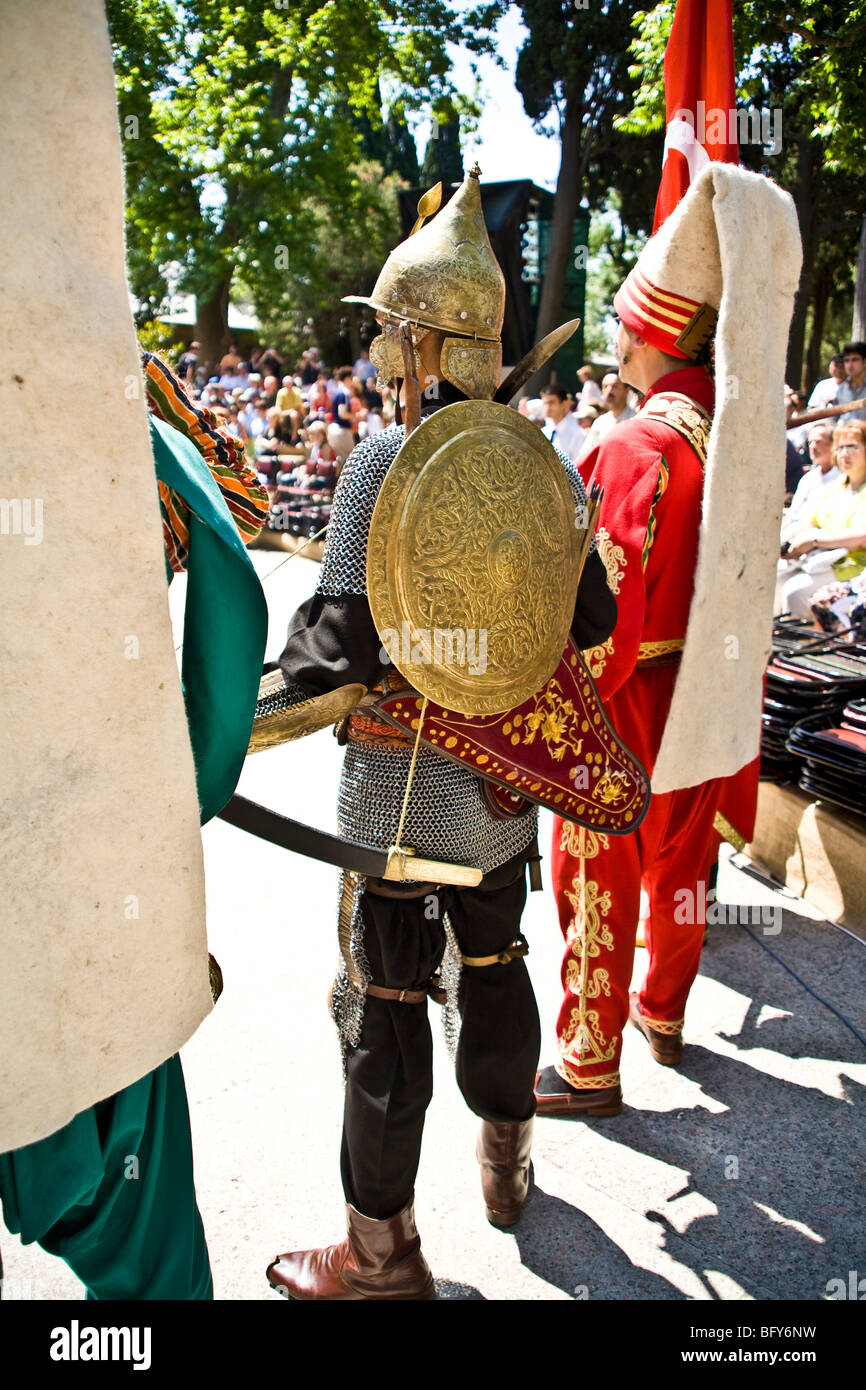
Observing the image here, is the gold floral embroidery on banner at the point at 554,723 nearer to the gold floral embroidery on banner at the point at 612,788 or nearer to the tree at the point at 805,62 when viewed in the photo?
the gold floral embroidery on banner at the point at 612,788

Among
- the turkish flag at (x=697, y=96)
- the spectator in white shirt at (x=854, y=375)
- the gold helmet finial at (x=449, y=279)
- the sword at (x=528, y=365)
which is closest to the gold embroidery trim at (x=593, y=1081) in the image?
the sword at (x=528, y=365)

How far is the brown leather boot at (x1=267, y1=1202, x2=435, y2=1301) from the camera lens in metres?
1.90

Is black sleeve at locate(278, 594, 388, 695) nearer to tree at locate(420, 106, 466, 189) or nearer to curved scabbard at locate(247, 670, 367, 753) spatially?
curved scabbard at locate(247, 670, 367, 753)

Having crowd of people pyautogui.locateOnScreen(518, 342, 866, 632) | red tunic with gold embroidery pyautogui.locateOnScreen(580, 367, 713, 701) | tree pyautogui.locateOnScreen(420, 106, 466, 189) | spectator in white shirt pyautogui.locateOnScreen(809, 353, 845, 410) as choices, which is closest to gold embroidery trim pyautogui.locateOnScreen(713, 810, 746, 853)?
red tunic with gold embroidery pyautogui.locateOnScreen(580, 367, 713, 701)

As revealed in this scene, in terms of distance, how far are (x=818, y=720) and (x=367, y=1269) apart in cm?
261

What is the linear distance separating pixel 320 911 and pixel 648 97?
27.9ft

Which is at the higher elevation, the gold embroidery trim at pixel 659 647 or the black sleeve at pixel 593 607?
the black sleeve at pixel 593 607

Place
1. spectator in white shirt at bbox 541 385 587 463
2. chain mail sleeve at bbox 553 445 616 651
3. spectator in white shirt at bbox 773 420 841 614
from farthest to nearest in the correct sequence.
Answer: spectator in white shirt at bbox 541 385 587 463
spectator in white shirt at bbox 773 420 841 614
chain mail sleeve at bbox 553 445 616 651

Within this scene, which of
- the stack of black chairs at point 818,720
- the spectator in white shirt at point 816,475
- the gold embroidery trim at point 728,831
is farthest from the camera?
the spectator in white shirt at point 816,475

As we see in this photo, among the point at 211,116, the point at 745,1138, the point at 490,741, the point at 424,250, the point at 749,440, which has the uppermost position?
the point at 211,116

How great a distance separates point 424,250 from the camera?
5.75 feet

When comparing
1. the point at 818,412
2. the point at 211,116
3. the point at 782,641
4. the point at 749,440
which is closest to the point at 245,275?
the point at 211,116

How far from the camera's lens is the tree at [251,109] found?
47.0 ft

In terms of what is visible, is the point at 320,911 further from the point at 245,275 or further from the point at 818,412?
the point at 245,275
